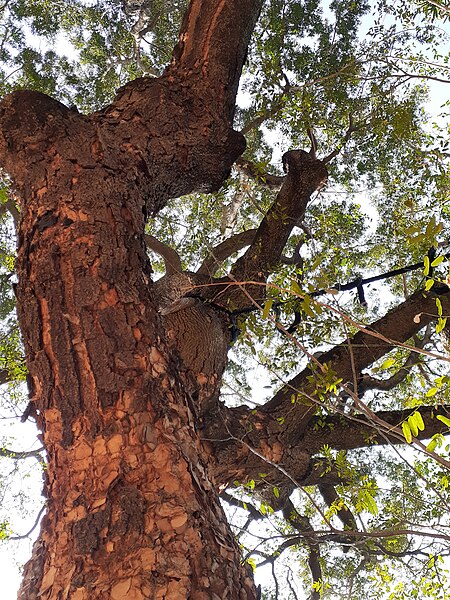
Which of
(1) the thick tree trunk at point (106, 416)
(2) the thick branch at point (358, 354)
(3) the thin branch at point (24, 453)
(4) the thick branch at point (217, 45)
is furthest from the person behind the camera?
(3) the thin branch at point (24, 453)

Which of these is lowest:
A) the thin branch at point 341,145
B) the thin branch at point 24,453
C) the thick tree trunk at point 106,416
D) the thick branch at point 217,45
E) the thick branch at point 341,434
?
the thick tree trunk at point 106,416

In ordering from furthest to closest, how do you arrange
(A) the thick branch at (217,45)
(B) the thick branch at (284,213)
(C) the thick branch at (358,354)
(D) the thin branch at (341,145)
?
1. (D) the thin branch at (341,145)
2. (B) the thick branch at (284,213)
3. (C) the thick branch at (358,354)
4. (A) the thick branch at (217,45)

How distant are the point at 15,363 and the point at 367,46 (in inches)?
181

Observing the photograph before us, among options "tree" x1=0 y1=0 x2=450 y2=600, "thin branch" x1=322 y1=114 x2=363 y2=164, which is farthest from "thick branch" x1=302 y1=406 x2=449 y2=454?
"thin branch" x1=322 y1=114 x2=363 y2=164

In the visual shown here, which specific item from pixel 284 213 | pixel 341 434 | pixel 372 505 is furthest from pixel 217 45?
pixel 341 434

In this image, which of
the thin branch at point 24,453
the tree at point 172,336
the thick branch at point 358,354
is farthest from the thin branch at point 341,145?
the thin branch at point 24,453

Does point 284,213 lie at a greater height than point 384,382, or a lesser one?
greater

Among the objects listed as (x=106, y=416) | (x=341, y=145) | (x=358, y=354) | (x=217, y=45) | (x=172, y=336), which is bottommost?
(x=106, y=416)

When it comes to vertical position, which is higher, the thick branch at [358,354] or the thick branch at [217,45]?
the thick branch at [217,45]

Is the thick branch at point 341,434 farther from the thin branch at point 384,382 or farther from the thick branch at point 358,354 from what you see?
the thin branch at point 384,382

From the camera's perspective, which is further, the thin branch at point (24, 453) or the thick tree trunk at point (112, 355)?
the thin branch at point (24, 453)

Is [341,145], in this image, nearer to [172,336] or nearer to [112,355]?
[172,336]

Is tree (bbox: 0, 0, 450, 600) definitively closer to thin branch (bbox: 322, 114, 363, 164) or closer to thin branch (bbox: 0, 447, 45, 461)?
thin branch (bbox: 322, 114, 363, 164)

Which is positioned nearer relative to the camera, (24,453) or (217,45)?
(217,45)
